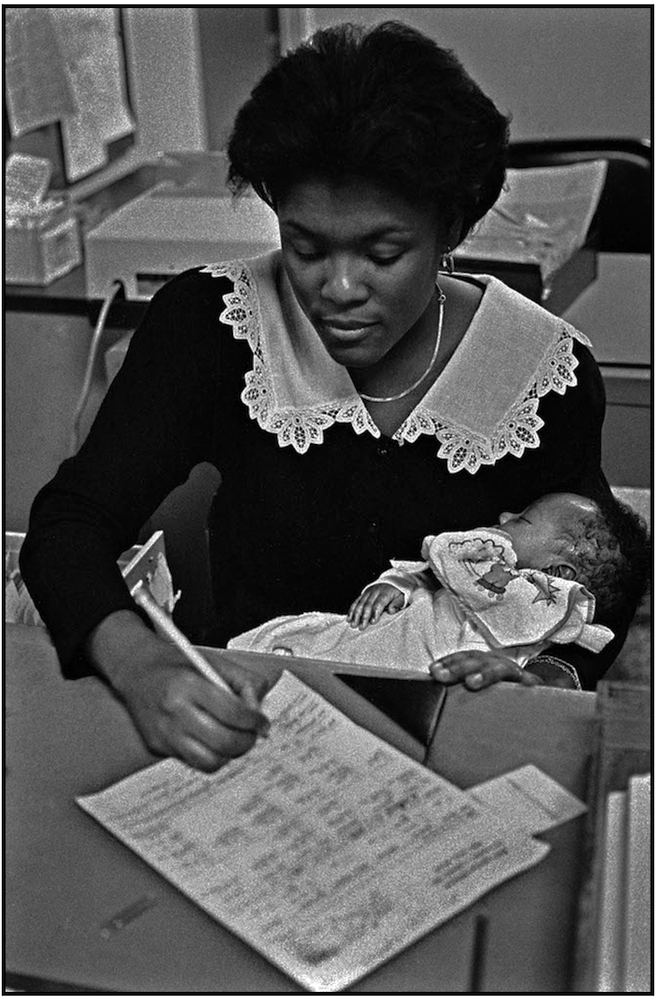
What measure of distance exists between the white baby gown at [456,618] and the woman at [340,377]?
0.04 meters

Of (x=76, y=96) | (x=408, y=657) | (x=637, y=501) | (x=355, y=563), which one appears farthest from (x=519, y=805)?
(x=76, y=96)

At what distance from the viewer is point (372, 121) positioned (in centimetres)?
123

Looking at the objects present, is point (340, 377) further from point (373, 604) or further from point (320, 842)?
point (320, 842)

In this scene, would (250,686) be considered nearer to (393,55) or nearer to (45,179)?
(393,55)

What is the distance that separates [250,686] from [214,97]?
2609 millimetres

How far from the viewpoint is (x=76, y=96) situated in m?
2.83

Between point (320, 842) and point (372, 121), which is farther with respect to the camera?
point (372, 121)

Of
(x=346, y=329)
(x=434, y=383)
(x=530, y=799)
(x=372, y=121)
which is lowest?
(x=530, y=799)

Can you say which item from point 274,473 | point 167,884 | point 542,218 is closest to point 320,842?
point 167,884

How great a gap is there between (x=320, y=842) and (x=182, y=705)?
0.17 m

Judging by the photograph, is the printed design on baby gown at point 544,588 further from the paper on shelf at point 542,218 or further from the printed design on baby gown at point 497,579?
the paper on shelf at point 542,218

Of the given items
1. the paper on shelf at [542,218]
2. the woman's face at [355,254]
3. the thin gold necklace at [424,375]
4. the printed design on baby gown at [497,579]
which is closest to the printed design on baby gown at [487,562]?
→ the printed design on baby gown at [497,579]

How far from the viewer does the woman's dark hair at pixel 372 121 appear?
1.23 metres

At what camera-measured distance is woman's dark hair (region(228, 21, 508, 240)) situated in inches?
48.6
